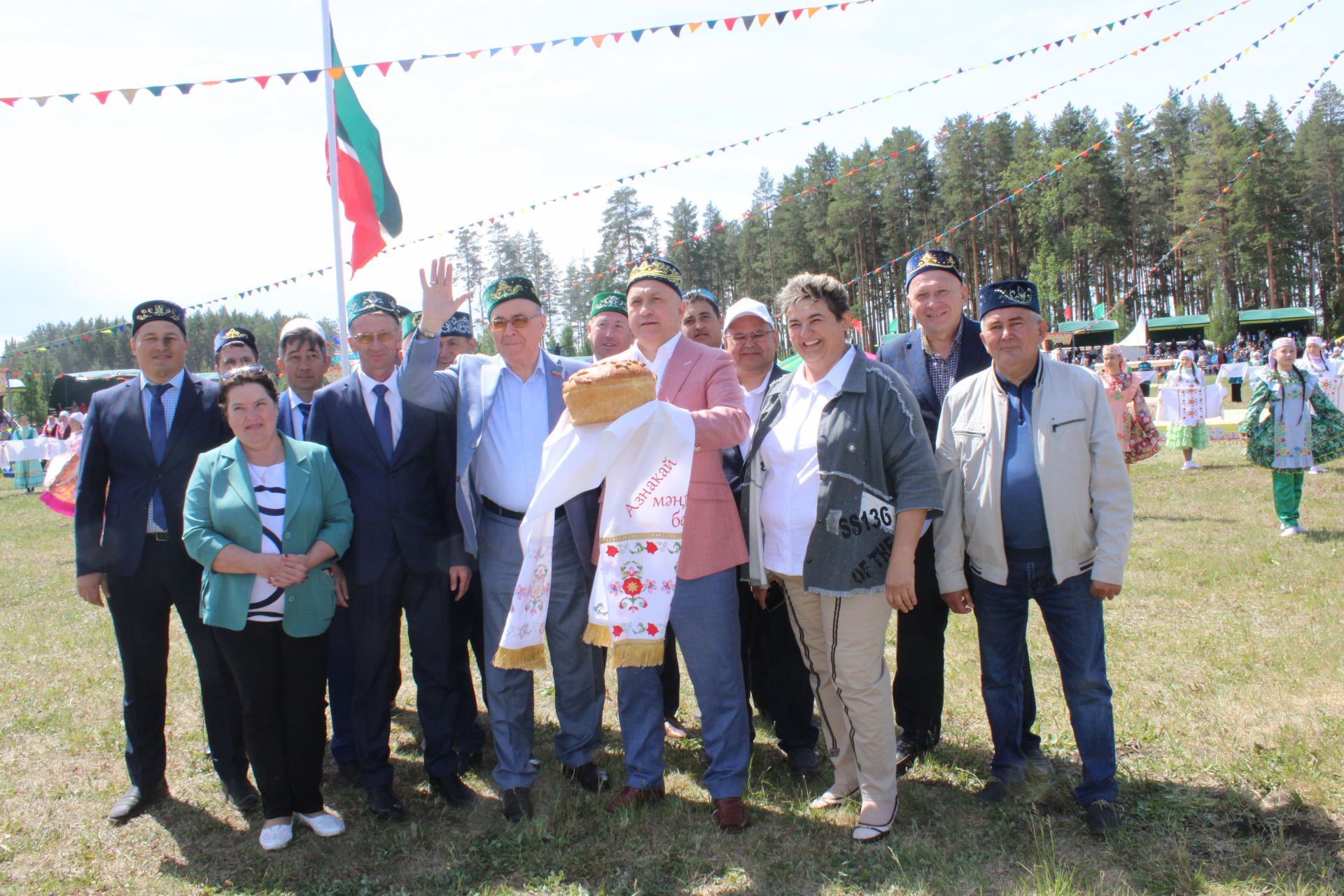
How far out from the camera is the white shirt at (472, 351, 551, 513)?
11.3ft

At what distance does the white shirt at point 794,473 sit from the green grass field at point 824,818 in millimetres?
1135

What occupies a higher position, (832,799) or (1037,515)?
(1037,515)

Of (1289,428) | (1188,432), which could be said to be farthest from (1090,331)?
(1289,428)

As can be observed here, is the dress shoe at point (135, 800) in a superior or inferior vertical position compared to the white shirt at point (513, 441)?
inferior

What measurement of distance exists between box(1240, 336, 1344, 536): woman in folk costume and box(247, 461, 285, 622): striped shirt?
865cm

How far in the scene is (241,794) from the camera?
367 cm

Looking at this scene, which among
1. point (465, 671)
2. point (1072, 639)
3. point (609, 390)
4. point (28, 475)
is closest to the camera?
point (609, 390)

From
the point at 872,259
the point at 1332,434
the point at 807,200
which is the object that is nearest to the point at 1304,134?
the point at 872,259

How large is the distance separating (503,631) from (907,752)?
6.38ft

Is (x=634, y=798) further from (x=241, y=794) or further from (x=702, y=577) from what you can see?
(x=241, y=794)

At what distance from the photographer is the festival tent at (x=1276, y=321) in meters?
42.2

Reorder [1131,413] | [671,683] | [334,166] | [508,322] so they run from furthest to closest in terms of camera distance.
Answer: [1131,413]
[334,166]
[671,683]
[508,322]

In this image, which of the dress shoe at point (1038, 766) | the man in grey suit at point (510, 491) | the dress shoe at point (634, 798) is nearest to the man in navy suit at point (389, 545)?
the man in grey suit at point (510, 491)

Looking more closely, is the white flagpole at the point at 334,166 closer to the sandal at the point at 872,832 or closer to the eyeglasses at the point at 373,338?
the eyeglasses at the point at 373,338
